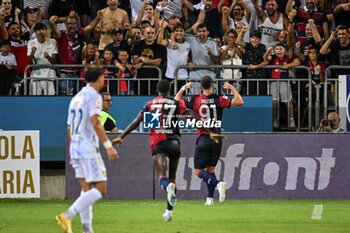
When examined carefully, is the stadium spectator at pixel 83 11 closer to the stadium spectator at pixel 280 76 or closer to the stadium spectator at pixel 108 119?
the stadium spectator at pixel 108 119

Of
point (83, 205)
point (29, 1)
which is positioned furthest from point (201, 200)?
point (83, 205)

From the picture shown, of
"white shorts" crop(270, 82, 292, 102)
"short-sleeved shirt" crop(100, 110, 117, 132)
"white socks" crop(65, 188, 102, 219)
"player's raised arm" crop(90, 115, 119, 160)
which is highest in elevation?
"white shorts" crop(270, 82, 292, 102)

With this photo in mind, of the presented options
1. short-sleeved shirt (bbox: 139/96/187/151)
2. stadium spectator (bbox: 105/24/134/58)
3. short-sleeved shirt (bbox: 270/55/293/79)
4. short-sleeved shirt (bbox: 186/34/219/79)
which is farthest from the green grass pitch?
stadium spectator (bbox: 105/24/134/58)

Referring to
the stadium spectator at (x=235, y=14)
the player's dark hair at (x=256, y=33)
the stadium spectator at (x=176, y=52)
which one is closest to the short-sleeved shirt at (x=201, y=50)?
the stadium spectator at (x=176, y=52)

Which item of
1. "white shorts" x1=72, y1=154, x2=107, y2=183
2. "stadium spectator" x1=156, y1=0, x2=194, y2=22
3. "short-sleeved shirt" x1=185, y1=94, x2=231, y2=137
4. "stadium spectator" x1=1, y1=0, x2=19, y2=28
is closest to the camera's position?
"white shorts" x1=72, y1=154, x2=107, y2=183

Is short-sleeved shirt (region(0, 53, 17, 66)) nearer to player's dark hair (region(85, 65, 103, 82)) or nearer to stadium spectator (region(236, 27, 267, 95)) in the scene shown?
stadium spectator (region(236, 27, 267, 95))

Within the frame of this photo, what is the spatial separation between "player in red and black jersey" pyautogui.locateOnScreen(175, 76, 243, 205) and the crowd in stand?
298 centimetres

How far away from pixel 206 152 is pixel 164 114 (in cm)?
318

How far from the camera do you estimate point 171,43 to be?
24344mm

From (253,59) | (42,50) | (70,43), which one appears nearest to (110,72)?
(70,43)

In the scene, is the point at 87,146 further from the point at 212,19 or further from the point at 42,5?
the point at 42,5

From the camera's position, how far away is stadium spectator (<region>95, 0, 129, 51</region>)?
996 inches

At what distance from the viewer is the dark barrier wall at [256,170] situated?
23.5 meters

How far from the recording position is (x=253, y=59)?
2420cm
